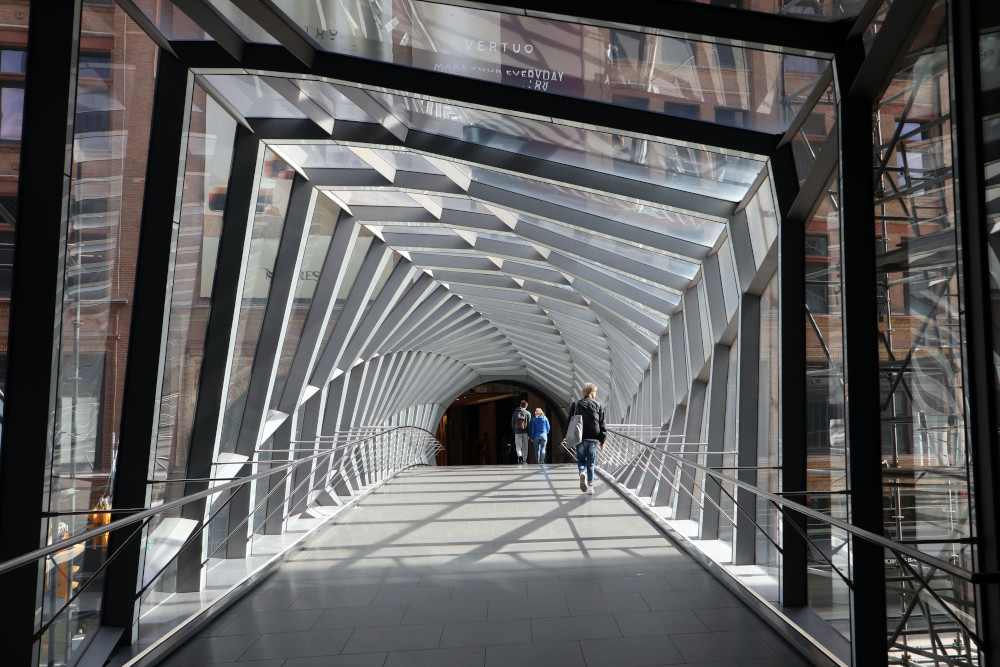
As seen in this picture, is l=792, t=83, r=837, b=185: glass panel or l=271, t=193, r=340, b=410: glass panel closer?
l=792, t=83, r=837, b=185: glass panel

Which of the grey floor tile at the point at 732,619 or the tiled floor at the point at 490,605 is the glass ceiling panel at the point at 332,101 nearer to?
the tiled floor at the point at 490,605

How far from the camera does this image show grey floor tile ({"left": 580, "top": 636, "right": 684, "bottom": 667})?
4.35m

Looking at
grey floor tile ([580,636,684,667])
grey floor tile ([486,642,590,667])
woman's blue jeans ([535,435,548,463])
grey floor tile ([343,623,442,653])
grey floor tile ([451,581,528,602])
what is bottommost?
grey floor tile ([343,623,442,653])

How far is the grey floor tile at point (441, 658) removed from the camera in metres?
4.38

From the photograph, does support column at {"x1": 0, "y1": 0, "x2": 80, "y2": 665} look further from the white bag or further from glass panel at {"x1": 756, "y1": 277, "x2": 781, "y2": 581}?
the white bag

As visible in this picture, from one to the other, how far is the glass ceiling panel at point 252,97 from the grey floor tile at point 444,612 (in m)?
3.90

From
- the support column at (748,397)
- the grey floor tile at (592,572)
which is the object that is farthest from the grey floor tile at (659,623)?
the support column at (748,397)

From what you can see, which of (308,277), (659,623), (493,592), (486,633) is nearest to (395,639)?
(486,633)

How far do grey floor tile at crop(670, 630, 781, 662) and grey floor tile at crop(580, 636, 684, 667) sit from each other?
75 millimetres

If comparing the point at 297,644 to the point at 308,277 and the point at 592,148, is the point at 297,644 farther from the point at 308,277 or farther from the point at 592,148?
the point at 308,277

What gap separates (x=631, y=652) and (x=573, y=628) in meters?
0.57

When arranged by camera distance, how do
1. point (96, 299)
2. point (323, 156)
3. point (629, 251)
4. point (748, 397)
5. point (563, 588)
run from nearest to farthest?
1. point (96, 299)
2. point (563, 588)
3. point (748, 397)
4. point (323, 156)
5. point (629, 251)

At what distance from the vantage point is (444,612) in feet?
17.8

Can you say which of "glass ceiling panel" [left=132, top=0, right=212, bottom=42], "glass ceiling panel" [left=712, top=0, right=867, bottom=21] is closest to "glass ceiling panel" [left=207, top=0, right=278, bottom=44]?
"glass ceiling panel" [left=132, top=0, right=212, bottom=42]
